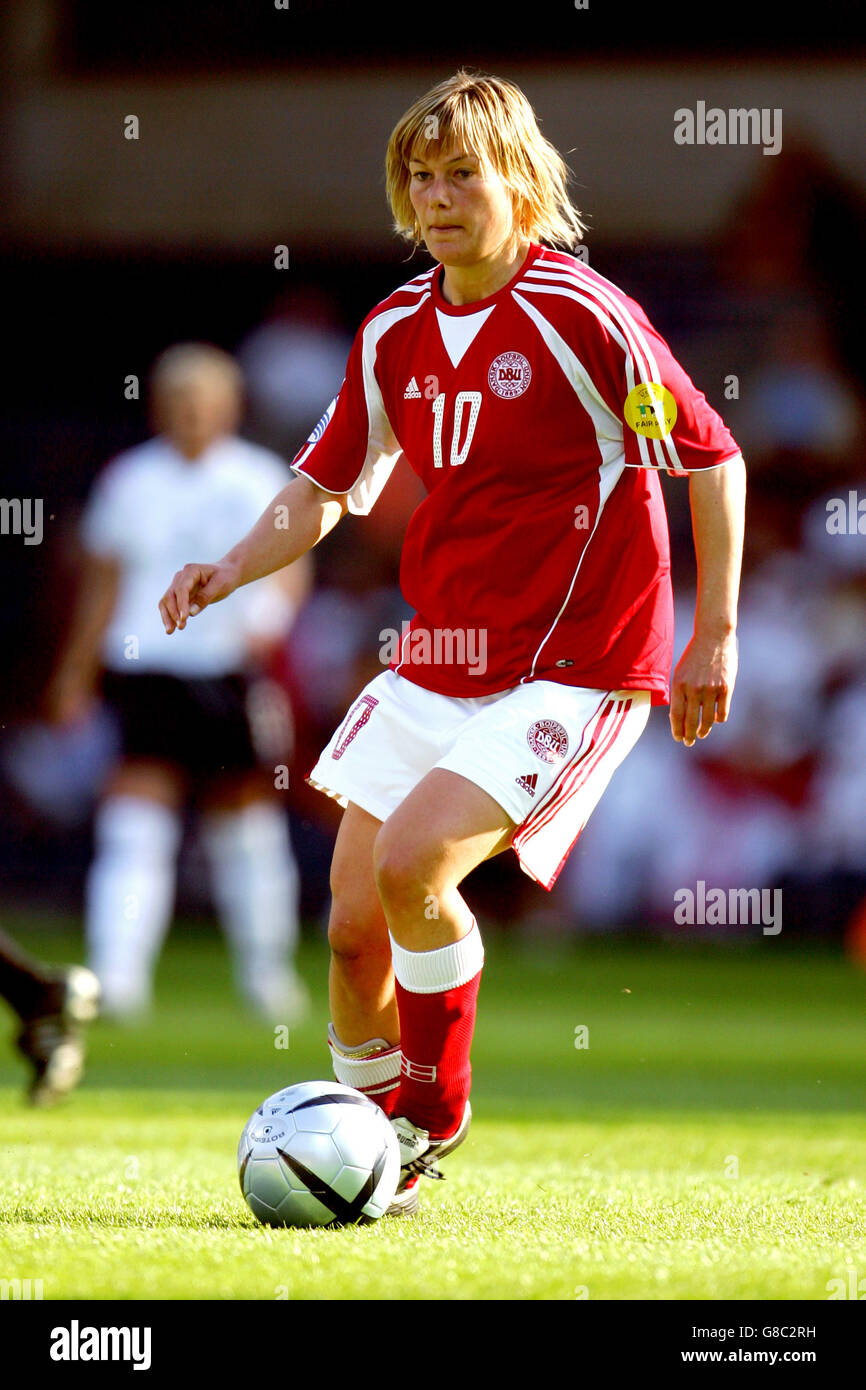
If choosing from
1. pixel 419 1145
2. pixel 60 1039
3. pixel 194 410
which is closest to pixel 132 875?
pixel 194 410

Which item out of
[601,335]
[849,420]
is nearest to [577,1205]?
[601,335]

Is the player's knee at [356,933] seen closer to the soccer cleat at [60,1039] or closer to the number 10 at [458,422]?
the number 10 at [458,422]

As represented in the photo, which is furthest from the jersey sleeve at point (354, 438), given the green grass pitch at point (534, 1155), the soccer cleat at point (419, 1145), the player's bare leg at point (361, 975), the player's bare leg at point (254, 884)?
the player's bare leg at point (254, 884)

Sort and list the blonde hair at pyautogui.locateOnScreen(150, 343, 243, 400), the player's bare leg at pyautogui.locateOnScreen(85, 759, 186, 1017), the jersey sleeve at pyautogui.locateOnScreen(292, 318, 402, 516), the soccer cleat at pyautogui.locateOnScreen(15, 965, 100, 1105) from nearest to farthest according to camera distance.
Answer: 1. the jersey sleeve at pyautogui.locateOnScreen(292, 318, 402, 516)
2. the soccer cleat at pyautogui.locateOnScreen(15, 965, 100, 1105)
3. the player's bare leg at pyautogui.locateOnScreen(85, 759, 186, 1017)
4. the blonde hair at pyautogui.locateOnScreen(150, 343, 243, 400)

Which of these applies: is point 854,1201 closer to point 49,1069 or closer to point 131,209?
point 49,1069

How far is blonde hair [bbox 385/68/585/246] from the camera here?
428 centimetres

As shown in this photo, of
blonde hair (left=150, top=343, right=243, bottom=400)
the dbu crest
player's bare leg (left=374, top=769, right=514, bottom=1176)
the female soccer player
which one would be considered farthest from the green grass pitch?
blonde hair (left=150, top=343, right=243, bottom=400)

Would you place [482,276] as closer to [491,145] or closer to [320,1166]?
[491,145]

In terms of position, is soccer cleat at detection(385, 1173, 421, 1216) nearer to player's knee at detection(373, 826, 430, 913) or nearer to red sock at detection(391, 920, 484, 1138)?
red sock at detection(391, 920, 484, 1138)

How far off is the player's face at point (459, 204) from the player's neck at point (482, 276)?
5 centimetres

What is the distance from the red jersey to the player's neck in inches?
1.3

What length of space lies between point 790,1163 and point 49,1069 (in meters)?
2.21

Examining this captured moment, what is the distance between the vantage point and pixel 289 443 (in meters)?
13.6
